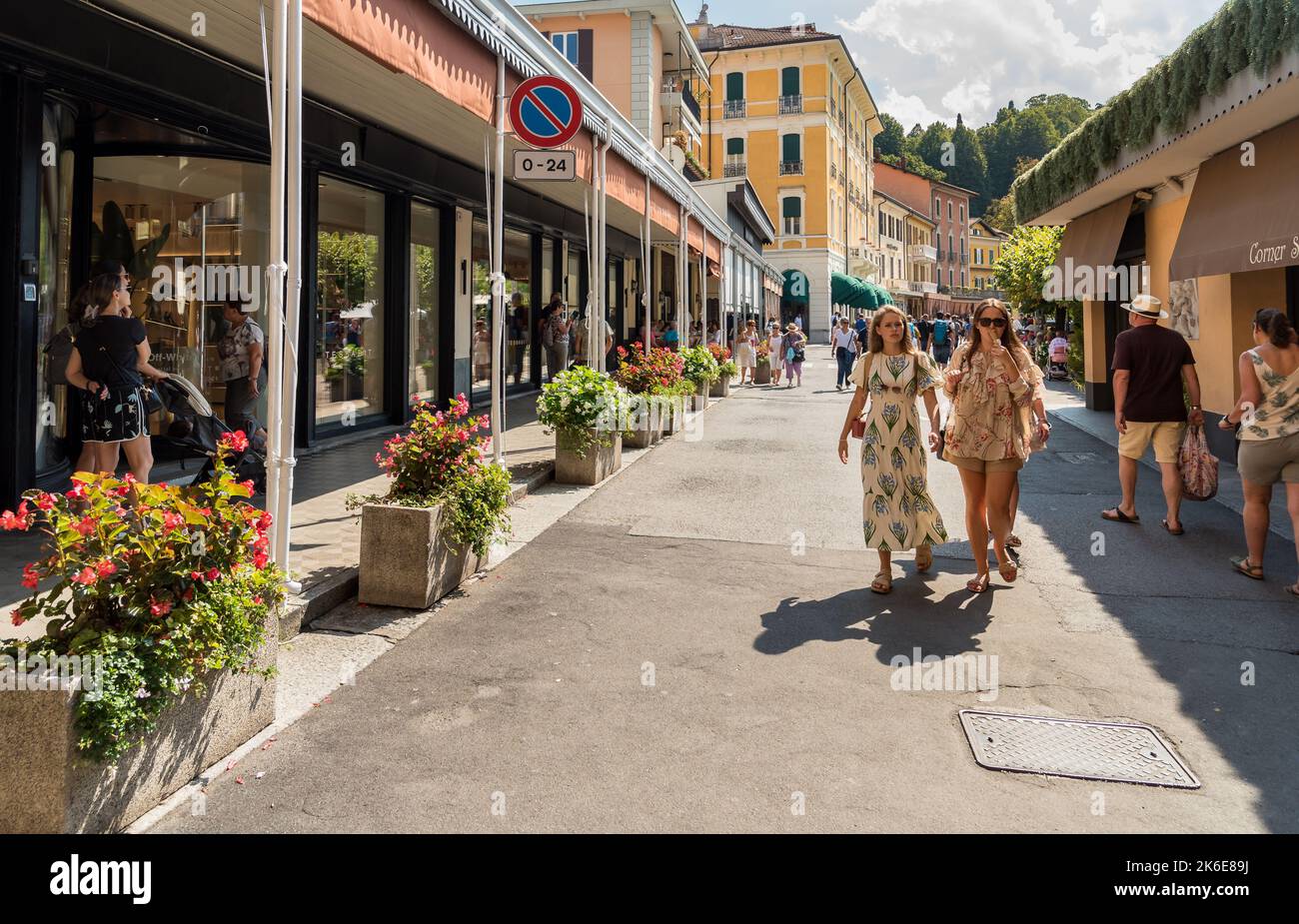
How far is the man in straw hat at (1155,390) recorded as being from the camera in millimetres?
8023

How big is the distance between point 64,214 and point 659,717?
6.34 meters

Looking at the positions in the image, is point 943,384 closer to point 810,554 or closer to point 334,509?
point 810,554

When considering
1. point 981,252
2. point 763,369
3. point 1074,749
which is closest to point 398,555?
point 1074,749

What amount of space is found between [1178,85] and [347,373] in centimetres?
921

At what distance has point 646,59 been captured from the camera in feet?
105

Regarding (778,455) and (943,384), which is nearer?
(943,384)

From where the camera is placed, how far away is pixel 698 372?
56.8 feet

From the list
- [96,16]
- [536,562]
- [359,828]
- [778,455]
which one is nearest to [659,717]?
[359,828]

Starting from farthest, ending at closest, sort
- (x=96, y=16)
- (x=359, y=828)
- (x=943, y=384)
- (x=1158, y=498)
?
(x=1158, y=498) < (x=96, y=16) < (x=943, y=384) < (x=359, y=828)

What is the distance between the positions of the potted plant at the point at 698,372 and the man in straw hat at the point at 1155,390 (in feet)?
29.7

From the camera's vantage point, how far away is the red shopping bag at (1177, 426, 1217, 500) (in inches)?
312

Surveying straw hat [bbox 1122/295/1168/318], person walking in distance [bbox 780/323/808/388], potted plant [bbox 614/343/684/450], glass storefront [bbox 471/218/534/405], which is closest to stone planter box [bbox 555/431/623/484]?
potted plant [bbox 614/343/684/450]

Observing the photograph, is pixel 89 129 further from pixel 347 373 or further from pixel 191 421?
pixel 347 373

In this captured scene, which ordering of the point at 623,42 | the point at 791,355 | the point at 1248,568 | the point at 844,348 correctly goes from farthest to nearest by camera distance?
the point at 623,42
the point at 844,348
the point at 791,355
the point at 1248,568
